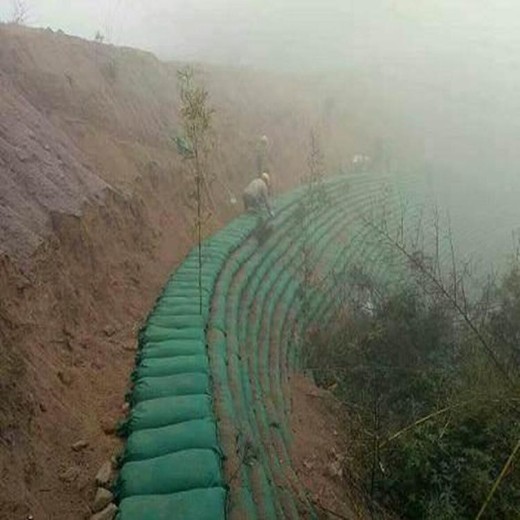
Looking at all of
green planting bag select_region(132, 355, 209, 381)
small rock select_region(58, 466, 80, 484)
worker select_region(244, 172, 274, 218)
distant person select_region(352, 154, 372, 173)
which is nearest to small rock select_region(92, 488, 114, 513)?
small rock select_region(58, 466, 80, 484)

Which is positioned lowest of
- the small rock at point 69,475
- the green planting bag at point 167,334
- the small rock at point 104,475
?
the small rock at point 104,475

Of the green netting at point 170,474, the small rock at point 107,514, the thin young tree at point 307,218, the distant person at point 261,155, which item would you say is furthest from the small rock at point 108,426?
the distant person at point 261,155

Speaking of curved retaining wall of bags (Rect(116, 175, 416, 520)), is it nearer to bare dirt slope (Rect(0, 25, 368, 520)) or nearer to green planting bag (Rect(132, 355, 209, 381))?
green planting bag (Rect(132, 355, 209, 381))

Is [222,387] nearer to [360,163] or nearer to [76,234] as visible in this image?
[76,234]

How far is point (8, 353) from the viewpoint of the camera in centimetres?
430

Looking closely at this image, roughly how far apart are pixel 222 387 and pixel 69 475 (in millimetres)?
1637

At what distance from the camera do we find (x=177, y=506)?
3861 millimetres

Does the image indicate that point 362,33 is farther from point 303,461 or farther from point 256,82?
point 303,461

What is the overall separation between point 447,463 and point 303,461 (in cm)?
123

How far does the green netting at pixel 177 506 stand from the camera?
3771 millimetres

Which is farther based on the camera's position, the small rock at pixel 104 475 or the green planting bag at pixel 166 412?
the green planting bag at pixel 166 412

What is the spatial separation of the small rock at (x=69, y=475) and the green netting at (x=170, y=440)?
0.36 metres

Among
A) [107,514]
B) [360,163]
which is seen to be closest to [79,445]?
[107,514]

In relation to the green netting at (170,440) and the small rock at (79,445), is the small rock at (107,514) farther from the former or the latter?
the small rock at (79,445)
